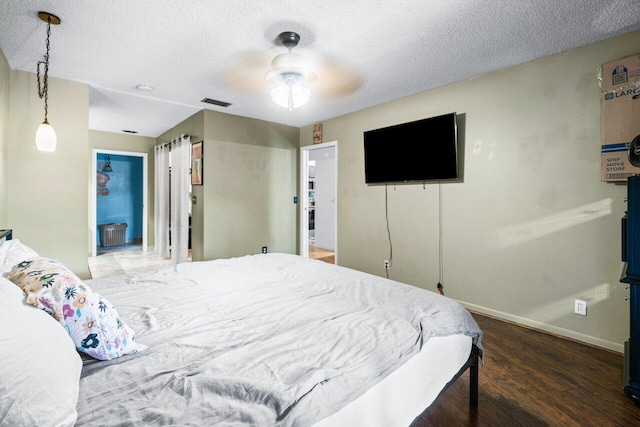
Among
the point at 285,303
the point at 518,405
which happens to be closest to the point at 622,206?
the point at 518,405

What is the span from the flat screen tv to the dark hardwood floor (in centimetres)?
174

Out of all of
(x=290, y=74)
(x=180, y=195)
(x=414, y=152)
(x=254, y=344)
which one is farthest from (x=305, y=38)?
(x=180, y=195)

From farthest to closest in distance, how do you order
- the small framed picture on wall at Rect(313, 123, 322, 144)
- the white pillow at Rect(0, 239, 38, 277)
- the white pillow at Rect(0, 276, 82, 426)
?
the small framed picture on wall at Rect(313, 123, 322, 144), the white pillow at Rect(0, 239, 38, 277), the white pillow at Rect(0, 276, 82, 426)

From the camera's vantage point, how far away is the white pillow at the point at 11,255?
1388 mm

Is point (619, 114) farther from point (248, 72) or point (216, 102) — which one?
point (216, 102)

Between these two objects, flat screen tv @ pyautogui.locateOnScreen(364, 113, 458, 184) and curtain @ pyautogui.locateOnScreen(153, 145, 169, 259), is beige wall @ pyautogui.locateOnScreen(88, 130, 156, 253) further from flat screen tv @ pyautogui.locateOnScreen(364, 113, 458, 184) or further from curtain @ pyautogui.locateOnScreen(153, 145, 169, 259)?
flat screen tv @ pyautogui.locateOnScreen(364, 113, 458, 184)

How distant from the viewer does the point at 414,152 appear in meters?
3.56

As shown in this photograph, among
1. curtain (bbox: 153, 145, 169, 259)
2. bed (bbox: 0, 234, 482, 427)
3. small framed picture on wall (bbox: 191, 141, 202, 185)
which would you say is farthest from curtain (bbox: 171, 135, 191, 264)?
bed (bbox: 0, 234, 482, 427)

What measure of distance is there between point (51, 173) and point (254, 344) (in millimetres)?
3372

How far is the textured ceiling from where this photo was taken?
2010 mm

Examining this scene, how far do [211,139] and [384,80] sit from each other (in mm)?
2495

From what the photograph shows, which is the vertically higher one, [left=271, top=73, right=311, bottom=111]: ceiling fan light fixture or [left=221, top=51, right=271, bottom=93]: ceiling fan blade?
[left=221, top=51, right=271, bottom=93]: ceiling fan blade

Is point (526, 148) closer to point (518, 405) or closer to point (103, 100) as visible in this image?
point (518, 405)

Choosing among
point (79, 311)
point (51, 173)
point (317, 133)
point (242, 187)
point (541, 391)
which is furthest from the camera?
point (317, 133)
